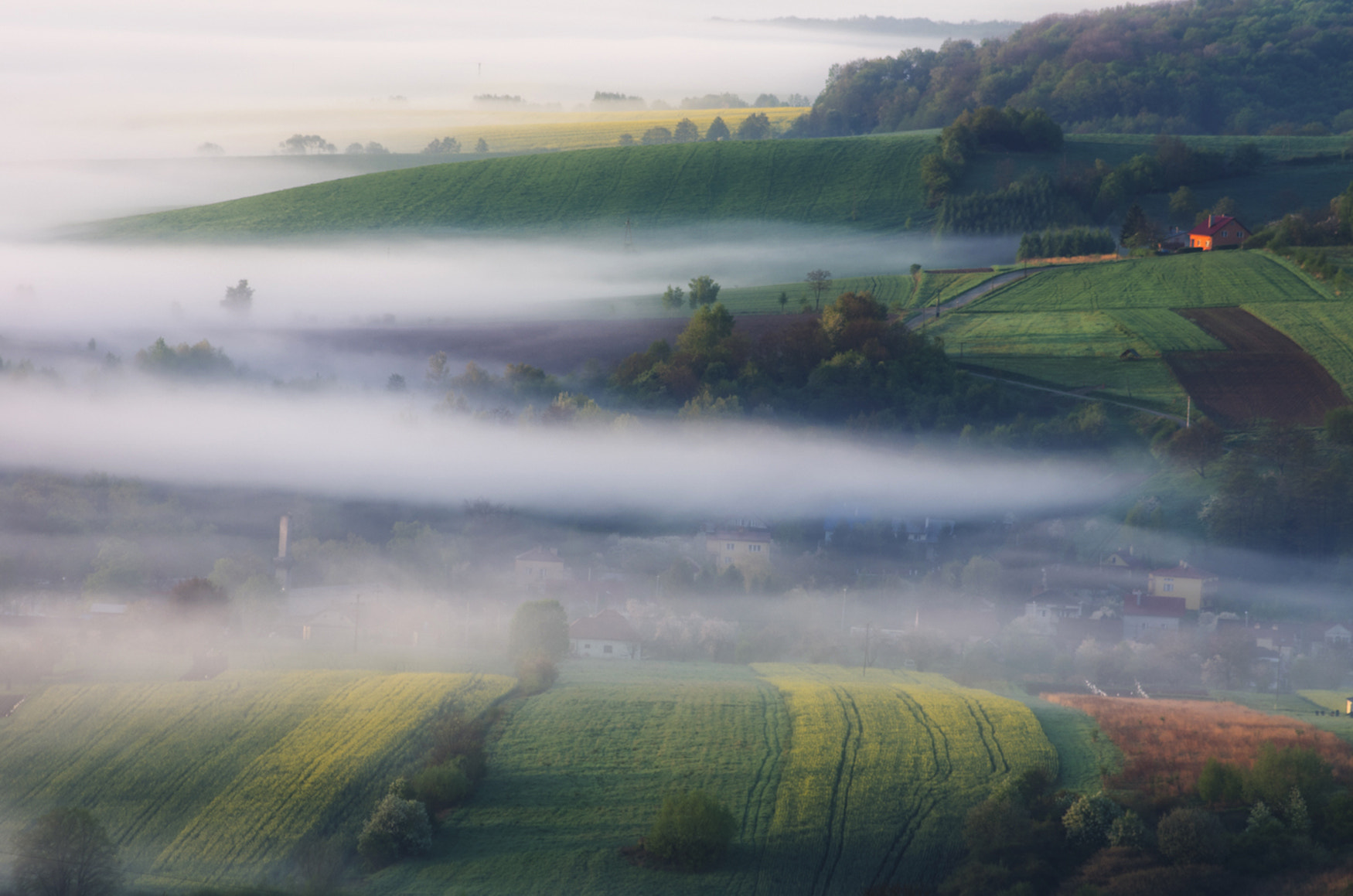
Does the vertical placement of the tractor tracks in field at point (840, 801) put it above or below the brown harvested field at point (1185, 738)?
below

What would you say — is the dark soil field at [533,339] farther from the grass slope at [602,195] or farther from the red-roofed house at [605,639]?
the grass slope at [602,195]

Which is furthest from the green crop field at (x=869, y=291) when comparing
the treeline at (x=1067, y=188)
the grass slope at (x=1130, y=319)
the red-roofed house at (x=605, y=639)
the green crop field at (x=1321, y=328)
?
the red-roofed house at (x=605, y=639)

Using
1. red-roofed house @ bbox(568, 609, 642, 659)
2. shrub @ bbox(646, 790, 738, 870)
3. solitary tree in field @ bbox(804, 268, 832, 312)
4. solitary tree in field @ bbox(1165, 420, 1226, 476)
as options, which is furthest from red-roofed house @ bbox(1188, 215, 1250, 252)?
shrub @ bbox(646, 790, 738, 870)

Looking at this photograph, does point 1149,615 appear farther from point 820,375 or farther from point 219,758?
point 219,758

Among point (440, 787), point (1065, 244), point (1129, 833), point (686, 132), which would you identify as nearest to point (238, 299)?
point (1065, 244)

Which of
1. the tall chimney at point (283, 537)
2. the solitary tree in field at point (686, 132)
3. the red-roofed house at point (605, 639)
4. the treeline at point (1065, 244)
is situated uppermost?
the solitary tree in field at point (686, 132)

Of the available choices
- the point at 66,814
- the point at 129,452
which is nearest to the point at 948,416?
the point at 129,452
